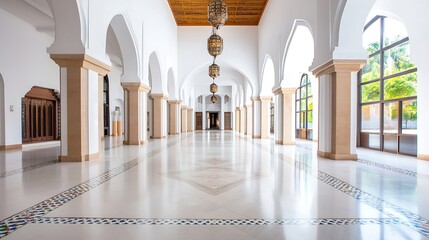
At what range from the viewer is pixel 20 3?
28.9 ft

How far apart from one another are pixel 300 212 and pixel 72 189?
9.34 feet

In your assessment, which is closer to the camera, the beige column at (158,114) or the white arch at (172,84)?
the beige column at (158,114)

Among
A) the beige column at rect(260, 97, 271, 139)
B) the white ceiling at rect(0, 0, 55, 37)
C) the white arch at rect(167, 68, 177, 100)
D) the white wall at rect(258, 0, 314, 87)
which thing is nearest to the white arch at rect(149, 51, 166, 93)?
the white arch at rect(167, 68, 177, 100)

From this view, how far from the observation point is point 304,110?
15.4 meters

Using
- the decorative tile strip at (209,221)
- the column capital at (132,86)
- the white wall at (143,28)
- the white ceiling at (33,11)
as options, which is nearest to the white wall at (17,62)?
the white ceiling at (33,11)

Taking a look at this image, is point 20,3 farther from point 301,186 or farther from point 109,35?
point 301,186

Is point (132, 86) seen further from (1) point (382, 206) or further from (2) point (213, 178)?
(1) point (382, 206)

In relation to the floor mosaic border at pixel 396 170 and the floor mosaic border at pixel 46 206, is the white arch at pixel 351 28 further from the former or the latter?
the floor mosaic border at pixel 46 206

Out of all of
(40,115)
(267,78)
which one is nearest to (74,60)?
(40,115)

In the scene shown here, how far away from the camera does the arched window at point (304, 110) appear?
14.5 m

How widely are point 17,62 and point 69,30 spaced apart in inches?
237

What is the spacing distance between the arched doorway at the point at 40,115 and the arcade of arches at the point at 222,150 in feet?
0.16

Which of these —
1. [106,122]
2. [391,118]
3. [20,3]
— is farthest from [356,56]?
[106,122]

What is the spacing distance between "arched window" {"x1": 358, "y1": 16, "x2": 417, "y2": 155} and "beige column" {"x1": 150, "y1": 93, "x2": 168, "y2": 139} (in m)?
8.68
